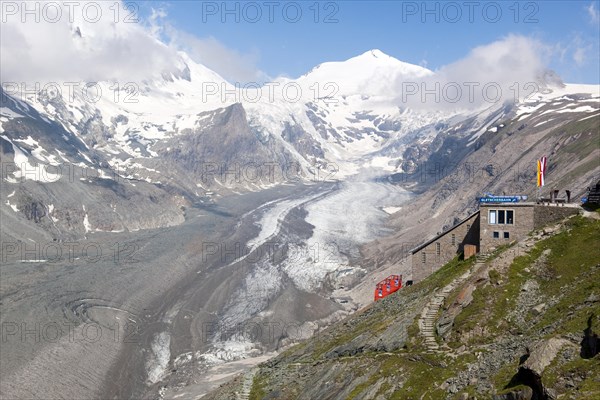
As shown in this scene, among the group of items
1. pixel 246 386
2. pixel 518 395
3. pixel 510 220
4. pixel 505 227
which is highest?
pixel 510 220

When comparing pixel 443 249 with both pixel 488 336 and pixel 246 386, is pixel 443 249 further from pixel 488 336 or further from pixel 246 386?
pixel 488 336

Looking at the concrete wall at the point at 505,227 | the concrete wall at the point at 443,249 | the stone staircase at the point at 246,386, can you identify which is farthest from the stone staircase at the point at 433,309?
the stone staircase at the point at 246,386

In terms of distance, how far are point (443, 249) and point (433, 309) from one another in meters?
19.3

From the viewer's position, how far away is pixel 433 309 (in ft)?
173

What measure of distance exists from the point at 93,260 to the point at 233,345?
290 ft

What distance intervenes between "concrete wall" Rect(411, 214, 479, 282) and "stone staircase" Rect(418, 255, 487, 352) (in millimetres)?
8360

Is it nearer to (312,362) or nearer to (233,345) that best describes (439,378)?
(312,362)

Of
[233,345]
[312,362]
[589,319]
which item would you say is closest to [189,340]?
[233,345]

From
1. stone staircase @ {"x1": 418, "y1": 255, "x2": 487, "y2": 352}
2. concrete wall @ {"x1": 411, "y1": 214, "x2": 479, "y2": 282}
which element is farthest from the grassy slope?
concrete wall @ {"x1": 411, "y1": 214, "x2": 479, "y2": 282}

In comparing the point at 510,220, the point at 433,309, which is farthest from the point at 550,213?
the point at 433,309

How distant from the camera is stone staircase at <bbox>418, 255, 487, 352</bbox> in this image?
1853 inches

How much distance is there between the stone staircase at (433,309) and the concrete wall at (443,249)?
8.36 m

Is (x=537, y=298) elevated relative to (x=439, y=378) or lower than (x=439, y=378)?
elevated

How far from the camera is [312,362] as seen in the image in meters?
60.5
